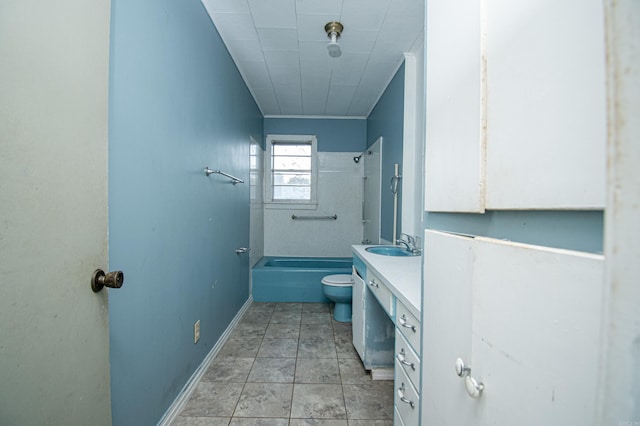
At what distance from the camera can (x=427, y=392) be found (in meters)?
0.79

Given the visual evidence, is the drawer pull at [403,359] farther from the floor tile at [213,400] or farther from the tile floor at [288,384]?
the floor tile at [213,400]

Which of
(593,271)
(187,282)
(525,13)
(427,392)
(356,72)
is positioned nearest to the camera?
(593,271)

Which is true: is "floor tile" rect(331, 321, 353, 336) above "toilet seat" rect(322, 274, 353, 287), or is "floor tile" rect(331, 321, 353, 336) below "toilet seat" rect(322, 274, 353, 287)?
below

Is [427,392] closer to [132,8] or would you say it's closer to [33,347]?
[33,347]

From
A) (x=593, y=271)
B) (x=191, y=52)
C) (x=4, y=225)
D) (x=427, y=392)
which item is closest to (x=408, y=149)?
(x=191, y=52)

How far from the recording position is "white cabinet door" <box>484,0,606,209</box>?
1.09 feet

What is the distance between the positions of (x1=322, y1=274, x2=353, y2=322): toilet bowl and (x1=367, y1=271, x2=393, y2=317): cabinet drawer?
860mm

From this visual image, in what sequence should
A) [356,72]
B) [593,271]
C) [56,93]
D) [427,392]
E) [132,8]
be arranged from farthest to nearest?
[356,72]
[132,8]
[427,392]
[56,93]
[593,271]

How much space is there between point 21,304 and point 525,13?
1105 millimetres

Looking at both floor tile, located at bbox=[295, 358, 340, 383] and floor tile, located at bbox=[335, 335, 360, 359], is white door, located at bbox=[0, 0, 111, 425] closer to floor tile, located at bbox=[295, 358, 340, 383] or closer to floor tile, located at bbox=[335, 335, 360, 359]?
floor tile, located at bbox=[295, 358, 340, 383]

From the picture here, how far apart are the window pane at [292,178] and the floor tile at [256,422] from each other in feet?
10.2

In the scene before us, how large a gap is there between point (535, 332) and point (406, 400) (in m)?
0.84

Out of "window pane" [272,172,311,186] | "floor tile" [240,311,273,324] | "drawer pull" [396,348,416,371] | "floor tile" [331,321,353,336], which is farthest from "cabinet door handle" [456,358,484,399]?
"window pane" [272,172,311,186]

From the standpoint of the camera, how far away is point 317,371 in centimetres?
186
